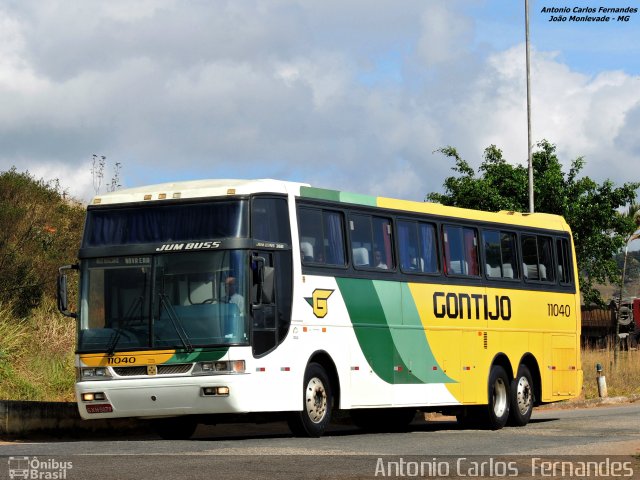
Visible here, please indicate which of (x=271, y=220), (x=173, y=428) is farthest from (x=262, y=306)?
(x=173, y=428)

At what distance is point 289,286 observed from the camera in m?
18.2

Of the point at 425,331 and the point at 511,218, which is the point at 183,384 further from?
the point at 511,218

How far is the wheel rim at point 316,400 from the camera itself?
18391 mm

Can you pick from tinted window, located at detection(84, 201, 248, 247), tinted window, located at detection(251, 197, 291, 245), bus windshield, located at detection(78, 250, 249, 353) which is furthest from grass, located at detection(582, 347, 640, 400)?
bus windshield, located at detection(78, 250, 249, 353)

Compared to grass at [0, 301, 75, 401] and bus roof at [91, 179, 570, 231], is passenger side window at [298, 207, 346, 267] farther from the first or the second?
grass at [0, 301, 75, 401]

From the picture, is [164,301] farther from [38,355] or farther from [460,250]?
[38,355]

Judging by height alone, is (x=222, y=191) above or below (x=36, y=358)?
above

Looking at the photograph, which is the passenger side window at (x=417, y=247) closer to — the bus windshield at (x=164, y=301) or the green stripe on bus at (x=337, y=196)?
the green stripe on bus at (x=337, y=196)

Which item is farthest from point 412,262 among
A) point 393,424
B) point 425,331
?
point 393,424

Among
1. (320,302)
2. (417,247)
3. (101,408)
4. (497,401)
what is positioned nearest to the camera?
(101,408)

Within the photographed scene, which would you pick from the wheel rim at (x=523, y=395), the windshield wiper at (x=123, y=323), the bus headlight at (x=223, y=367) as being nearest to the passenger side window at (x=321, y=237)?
the bus headlight at (x=223, y=367)

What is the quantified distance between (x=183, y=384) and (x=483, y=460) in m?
4.75

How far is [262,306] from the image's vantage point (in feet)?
58.1

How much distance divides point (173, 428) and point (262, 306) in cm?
299
